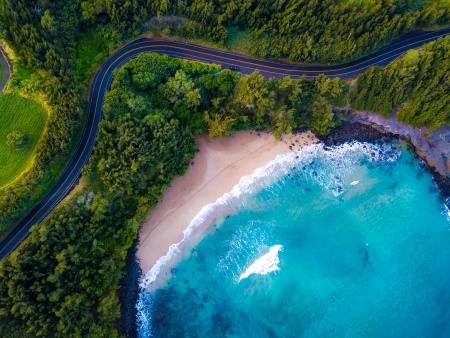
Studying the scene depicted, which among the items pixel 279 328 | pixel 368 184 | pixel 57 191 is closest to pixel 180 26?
pixel 57 191

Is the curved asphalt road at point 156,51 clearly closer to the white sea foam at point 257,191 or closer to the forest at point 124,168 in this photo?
the forest at point 124,168

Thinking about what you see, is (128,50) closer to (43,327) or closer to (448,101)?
(43,327)

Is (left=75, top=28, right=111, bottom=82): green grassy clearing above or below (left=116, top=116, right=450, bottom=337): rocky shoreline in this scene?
above

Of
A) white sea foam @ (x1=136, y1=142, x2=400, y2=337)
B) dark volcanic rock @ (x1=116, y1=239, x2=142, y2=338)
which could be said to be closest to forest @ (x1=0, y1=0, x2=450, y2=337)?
dark volcanic rock @ (x1=116, y1=239, x2=142, y2=338)

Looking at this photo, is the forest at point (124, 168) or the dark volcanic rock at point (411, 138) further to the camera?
the dark volcanic rock at point (411, 138)

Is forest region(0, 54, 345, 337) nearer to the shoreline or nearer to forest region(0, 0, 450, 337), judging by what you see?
forest region(0, 0, 450, 337)

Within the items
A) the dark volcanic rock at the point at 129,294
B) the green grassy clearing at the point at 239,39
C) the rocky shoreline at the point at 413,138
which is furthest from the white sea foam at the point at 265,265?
the green grassy clearing at the point at 239,39
